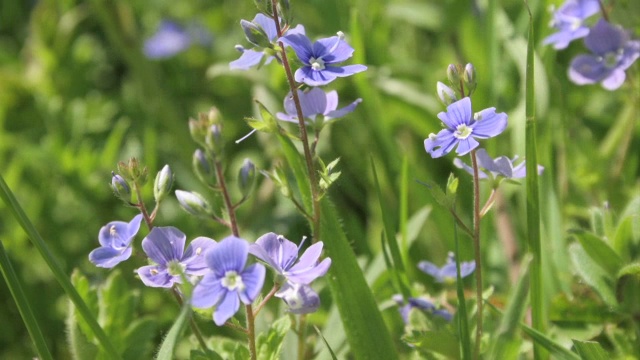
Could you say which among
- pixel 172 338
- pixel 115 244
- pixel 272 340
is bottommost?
pixel 272 340

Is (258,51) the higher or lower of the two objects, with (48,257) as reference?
higher

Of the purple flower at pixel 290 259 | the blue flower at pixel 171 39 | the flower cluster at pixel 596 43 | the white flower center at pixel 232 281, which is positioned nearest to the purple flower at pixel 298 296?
the purple flower at pixel 290 259

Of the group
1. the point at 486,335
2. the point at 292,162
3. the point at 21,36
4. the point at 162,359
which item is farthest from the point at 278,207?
the point at 21,36

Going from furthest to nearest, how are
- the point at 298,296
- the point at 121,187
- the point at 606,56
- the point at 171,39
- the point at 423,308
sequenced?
the point at 171,39 < the point at 606,56 < the point at 423,308 < the point at 121,187 < the point at 298,296

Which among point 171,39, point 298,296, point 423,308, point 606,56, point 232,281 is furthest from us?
point 171,39

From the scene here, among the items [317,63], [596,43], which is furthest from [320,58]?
[596,43]

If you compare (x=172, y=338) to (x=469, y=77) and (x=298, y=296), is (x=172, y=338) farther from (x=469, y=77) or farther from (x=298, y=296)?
(x=469, y=77)

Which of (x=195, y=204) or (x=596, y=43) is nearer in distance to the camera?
(x=195, y=204)

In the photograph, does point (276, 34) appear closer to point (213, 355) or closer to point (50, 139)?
point (213, 355)
